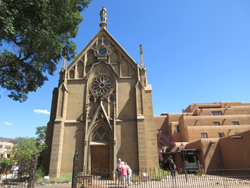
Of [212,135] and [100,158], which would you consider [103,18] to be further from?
[212,135]

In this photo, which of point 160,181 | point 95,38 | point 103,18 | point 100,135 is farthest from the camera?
point 103,18

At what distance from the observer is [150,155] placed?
16.9 metres

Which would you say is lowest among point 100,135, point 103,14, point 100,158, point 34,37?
point 100,158

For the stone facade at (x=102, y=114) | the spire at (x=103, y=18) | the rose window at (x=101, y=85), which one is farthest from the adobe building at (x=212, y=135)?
the spire at (x=103, y=18)

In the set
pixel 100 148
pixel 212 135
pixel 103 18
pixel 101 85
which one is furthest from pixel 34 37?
pixel 212 135

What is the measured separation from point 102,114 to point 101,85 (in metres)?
3.31

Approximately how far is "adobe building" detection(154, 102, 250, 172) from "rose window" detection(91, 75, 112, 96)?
32.7 ft

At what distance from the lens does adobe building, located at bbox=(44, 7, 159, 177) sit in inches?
653

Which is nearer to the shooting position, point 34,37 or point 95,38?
point 34,37

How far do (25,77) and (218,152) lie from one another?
2156 cm

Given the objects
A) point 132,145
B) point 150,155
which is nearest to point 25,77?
point 132,145

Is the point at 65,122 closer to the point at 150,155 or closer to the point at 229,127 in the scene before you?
the point at 150,155

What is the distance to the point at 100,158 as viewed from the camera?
671 inches

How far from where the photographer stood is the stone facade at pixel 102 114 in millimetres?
16594
